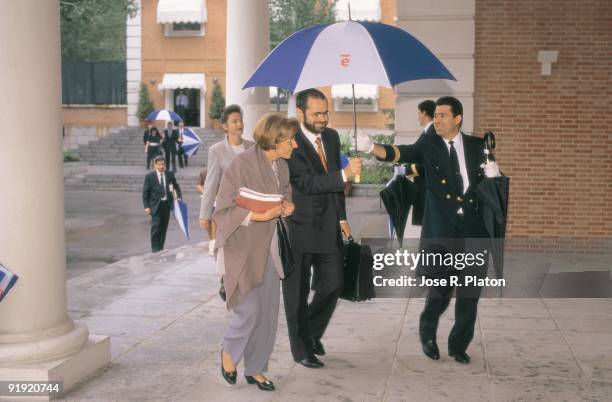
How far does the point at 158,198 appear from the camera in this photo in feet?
43.3

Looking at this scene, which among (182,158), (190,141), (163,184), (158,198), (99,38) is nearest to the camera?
(158,198)

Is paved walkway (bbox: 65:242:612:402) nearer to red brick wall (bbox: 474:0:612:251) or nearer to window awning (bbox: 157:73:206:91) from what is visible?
red brick wall (bbox: 474:0:612:251)

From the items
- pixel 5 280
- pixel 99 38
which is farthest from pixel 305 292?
pixel 99 38

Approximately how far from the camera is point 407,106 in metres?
11.6

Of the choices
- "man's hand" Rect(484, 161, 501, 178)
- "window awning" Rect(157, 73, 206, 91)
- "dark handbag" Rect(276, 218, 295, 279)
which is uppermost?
"window awning" Rect(157, 73, 206, 91)

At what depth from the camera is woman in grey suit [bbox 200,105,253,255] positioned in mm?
8766

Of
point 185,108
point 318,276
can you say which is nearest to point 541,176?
point 318,276

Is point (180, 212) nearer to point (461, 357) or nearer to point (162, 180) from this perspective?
point (162, 180)

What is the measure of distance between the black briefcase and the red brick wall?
Answer: 591cm

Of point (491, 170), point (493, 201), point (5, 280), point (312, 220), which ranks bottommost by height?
point (5, 280)

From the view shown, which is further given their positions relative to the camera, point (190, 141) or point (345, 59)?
point (190, 141)

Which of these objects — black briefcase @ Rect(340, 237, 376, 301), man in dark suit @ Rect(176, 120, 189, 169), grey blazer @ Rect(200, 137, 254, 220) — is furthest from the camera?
man in dark suit @ Rect(176, 120, 189, 169)

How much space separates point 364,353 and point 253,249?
1.52m

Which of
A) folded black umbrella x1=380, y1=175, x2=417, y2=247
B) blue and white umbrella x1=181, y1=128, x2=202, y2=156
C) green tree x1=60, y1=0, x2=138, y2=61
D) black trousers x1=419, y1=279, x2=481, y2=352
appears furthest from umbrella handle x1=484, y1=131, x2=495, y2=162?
green tree x1=60, y1=0, x2=138, y2=61
